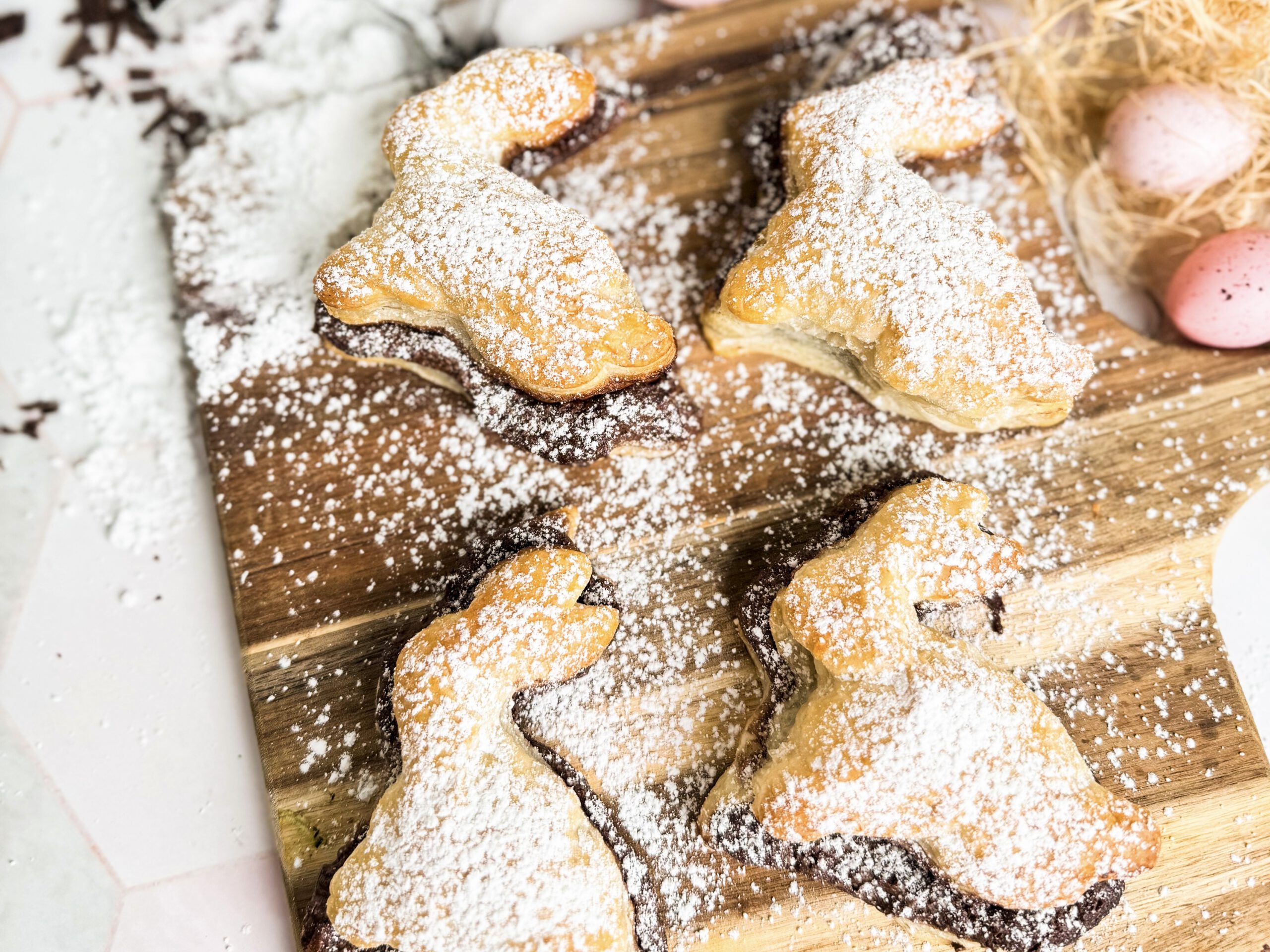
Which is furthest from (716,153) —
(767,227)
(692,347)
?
(692,347)

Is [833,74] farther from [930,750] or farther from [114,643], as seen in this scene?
[114,643]

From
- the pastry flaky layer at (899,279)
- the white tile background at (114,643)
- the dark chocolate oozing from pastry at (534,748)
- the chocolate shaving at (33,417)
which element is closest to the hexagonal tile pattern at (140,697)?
the white tile background at (114,643)

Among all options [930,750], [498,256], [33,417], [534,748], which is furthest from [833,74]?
[33,417]

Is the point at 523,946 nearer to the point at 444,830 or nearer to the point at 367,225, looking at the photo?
the point at 444,830

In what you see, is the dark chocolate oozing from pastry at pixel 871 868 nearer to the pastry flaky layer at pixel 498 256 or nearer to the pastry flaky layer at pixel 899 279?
the pastry flaky layer at pixel 899 279

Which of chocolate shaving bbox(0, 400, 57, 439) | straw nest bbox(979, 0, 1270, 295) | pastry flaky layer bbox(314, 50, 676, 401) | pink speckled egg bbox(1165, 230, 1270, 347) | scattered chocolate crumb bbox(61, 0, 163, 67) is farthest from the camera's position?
scattered chocolate crumb bbox(61, 0, 163, 67)

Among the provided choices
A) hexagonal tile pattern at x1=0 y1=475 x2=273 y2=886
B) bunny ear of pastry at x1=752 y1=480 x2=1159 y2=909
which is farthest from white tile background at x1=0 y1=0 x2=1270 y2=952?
bunny ear of pastry at x1=752 y1=480 x2=1159 y2=909

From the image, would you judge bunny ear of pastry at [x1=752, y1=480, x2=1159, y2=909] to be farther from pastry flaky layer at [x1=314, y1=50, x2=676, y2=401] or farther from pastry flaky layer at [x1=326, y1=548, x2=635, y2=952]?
pastry flaky layer at [x1=314, y1=50, x2=676, y2=401]
